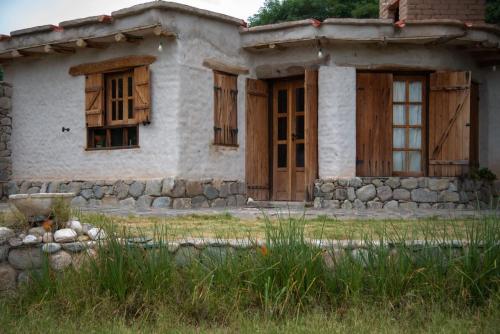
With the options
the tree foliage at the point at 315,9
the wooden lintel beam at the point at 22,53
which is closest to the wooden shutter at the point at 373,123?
the wooden lintel beam at the point at 22,53

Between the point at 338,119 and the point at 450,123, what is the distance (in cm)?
202

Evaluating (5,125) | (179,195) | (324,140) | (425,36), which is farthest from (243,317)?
(5,125)

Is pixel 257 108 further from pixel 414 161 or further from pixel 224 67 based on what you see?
pixel 414 161

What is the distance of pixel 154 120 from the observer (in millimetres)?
10875

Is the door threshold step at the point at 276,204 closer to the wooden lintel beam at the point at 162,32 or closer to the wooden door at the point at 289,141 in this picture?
the wooden door at the point at 289,141

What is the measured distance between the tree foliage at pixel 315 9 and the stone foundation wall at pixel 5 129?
14.5 m

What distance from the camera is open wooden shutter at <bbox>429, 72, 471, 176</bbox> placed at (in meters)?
11.3

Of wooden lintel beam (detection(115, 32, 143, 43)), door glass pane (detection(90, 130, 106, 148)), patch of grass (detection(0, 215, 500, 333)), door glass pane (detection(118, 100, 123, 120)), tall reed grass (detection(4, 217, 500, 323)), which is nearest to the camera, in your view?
patch of grass (detection(0, 215, 500, 333))

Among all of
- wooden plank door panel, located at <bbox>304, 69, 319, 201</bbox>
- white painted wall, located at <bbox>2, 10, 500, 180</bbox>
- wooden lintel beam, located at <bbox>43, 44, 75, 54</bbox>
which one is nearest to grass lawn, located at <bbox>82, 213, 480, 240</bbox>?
white painted wall, located at <bbox>2, 10, 500, 180</bbox>

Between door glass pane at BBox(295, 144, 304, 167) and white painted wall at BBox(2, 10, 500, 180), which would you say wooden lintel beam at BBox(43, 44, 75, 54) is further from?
door glass pane at BBox(295, 144, 304, 167)

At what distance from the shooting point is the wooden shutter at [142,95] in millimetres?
10844

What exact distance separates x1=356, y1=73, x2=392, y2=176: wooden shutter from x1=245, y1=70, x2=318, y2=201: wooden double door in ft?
3.28

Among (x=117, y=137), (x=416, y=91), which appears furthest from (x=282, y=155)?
(x=117, y=137)

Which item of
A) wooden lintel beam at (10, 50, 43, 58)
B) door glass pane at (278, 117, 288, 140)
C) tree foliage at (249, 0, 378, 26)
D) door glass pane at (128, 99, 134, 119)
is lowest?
door glass pane at (278, 117, 288, 140)
